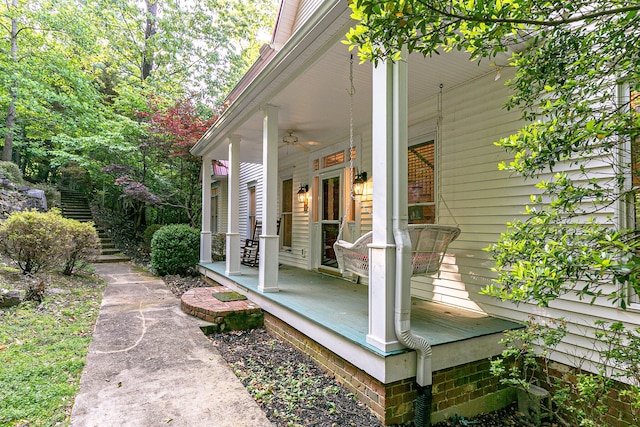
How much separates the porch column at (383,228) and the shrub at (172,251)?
6277mm

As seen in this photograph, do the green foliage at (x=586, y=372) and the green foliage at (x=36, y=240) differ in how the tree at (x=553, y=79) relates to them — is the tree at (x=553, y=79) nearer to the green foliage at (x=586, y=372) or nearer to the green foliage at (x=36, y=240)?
the green foliage at (x=586, y=372)

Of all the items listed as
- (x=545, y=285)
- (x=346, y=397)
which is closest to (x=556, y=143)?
(x=545, y=285)

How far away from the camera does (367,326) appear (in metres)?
2.99

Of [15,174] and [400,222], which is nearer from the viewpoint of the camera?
[400,222]

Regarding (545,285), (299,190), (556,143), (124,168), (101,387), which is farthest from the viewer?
(124,168)

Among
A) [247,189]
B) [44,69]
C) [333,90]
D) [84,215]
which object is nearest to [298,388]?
[333,90]

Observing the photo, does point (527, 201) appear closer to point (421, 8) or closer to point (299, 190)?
point (421, 8)

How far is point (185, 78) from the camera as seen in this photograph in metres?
16.2

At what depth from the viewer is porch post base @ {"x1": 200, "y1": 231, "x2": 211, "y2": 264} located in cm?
770

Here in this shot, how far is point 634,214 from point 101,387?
Result: 4.43 m

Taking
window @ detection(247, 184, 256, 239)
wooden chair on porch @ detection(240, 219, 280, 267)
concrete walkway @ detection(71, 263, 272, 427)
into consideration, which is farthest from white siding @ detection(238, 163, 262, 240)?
concrete walkway @ detection(71, 263, 272, 427)

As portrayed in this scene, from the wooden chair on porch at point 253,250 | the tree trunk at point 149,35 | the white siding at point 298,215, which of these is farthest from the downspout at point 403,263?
the tree trunk at point 149,35

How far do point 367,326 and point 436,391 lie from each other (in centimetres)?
74

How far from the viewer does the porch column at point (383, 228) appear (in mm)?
2436
